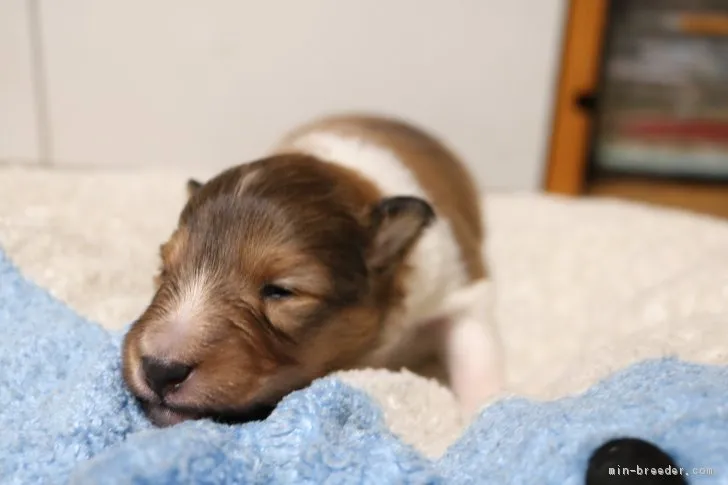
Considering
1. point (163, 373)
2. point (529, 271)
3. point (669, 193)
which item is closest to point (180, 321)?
point (163, 373)

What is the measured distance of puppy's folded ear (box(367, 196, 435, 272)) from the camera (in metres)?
1.87

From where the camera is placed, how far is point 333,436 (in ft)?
4.25

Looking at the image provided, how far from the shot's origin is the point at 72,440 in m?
1.35

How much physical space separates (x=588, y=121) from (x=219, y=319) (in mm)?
2441

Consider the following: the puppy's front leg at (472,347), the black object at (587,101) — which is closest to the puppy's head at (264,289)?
the puppy's front leg at (472,347)

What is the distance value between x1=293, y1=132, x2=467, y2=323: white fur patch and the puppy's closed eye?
44cm

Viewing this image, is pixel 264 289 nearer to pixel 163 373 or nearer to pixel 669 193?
pixel 163 373

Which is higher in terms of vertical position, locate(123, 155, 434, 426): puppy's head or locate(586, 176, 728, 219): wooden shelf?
locate(123, 155, 434, 426): puppy's head

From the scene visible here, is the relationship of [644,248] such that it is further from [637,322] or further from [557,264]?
[637,322]

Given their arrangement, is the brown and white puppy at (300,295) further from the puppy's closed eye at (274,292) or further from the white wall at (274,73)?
the white wall at (274,73)

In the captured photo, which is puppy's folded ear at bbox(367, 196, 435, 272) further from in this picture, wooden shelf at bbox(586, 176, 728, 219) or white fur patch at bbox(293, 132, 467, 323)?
wooden shelf at bbox(586, 176, 728, 219)

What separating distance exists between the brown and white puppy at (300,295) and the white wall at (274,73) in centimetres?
123

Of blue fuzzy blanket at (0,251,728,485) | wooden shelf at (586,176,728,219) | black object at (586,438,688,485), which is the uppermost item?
black object at (586,438,688,485)

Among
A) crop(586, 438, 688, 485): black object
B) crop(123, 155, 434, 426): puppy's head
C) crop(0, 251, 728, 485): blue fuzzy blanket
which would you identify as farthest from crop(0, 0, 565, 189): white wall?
crop(586, 438, 688, 485): black object
